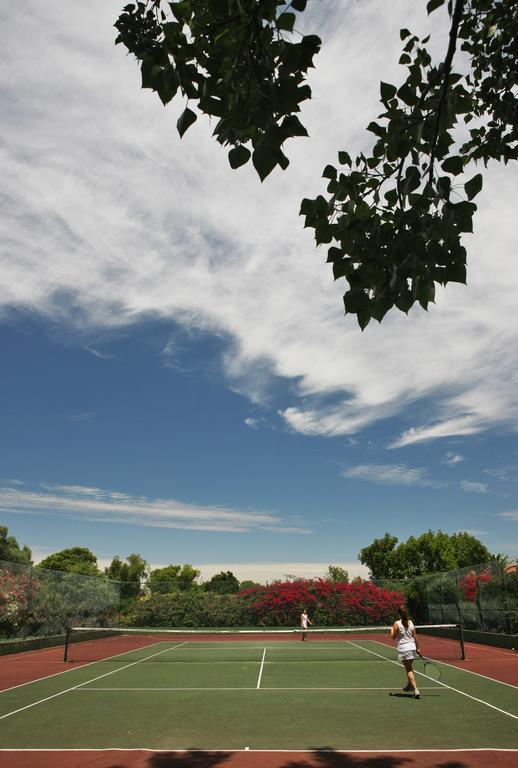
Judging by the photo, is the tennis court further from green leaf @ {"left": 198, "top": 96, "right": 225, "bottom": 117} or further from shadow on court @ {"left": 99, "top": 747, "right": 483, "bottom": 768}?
green leaf @ {"left": 198, "top": 96, "right": 225, "bottom": 117}

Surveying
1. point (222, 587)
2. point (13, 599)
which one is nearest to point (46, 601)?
point (13, 599)

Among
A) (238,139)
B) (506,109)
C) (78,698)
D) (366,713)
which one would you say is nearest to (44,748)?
(78,698)

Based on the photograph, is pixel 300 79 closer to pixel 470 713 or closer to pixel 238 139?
pixel 238 139

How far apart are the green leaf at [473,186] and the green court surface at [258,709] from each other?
791cm

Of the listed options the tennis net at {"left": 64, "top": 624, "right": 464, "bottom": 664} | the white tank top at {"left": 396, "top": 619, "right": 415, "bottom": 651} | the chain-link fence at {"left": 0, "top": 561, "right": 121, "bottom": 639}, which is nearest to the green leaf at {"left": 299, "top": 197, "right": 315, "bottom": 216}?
the white tank top at {"left": 396, "top": 619, "right": 415, "bottom": 651}

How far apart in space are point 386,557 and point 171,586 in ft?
140

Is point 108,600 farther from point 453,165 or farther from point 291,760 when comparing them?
point 453,165

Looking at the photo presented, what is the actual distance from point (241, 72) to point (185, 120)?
1.60 ft

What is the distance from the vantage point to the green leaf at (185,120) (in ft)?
11.6

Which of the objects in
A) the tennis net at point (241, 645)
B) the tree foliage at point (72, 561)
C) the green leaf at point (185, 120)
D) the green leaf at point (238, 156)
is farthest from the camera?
the tree foliage at point (72, 561)

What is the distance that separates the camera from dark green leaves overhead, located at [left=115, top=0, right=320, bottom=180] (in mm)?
3443

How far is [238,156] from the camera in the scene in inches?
145

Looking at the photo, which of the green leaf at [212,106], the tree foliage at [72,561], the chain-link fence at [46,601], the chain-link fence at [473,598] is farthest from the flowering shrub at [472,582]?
the tree foliage at [72,561]

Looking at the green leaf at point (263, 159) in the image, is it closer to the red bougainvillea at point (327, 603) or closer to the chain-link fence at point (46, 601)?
the chain-link fence at point (46, 601)
